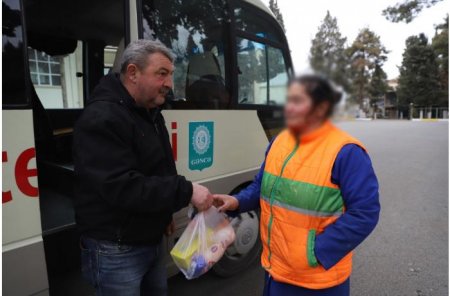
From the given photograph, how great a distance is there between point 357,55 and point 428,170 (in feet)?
29.3

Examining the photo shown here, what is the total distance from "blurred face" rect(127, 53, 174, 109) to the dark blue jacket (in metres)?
0.91

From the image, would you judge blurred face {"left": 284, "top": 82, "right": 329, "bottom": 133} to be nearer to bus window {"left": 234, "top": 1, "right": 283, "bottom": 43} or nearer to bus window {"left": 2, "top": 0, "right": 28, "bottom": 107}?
bus window {"left": 2, "top": 0, "right": 28, "bottom": 107}

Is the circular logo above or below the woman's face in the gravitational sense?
below

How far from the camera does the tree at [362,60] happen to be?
3.07ft

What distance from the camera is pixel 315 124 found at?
86 cm

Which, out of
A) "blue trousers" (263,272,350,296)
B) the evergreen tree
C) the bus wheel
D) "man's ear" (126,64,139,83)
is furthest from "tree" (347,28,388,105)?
the bus wheel

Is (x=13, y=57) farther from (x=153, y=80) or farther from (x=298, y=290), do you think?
(x=298, y=290)

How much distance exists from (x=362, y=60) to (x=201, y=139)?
5.74 feet

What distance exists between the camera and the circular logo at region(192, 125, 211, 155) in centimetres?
256

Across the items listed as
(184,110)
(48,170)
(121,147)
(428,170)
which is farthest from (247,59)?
(428,170)

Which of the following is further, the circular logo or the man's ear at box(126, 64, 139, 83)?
the circular logo

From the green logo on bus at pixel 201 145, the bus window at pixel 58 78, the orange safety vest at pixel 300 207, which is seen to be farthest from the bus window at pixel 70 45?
the orange safety vest at pixel 300 207

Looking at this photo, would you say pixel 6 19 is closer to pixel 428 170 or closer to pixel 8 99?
pixel 8 99

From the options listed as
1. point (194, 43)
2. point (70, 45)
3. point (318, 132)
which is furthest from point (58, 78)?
point (318, 132)
